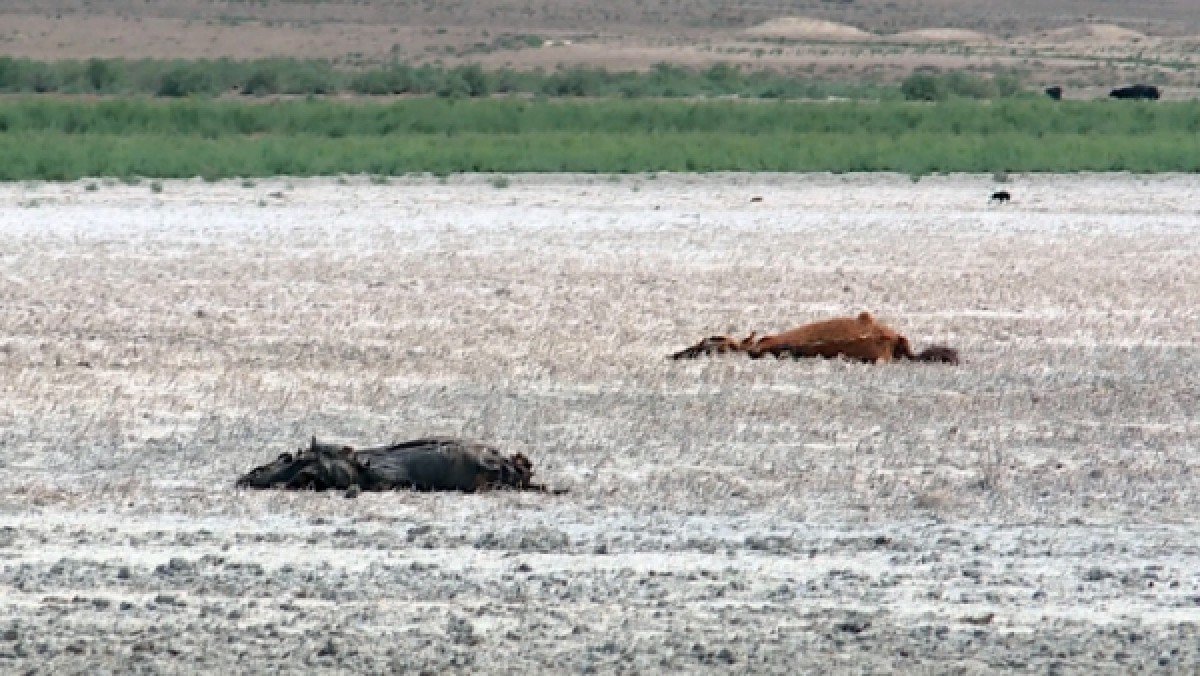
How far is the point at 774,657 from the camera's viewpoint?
7039 millimetres

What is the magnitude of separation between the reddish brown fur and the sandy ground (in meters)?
0.16

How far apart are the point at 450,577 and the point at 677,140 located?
3100cm

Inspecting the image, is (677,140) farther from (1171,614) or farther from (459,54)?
(459,54)

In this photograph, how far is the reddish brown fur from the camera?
13930 millimetres

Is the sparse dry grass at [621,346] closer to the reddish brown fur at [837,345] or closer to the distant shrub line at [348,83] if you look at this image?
the reddish brown fur at [837,345]

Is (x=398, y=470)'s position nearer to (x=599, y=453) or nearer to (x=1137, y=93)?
(x=599, y=453)

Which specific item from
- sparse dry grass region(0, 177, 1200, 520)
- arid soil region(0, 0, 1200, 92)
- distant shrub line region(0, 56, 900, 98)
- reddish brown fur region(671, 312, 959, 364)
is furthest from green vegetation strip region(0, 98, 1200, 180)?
arid soil region(0, 0, 1200, 92)

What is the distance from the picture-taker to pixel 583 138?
38500 millimetres

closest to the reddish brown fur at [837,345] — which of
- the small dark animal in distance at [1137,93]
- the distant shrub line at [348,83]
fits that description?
the distant shrub line at [348,83]

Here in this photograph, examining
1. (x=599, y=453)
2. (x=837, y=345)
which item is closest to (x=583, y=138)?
(x=837, y=345)

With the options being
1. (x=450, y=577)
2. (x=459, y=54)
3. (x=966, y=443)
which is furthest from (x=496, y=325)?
(x=459, y=54)

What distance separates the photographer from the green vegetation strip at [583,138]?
33125 millimetres

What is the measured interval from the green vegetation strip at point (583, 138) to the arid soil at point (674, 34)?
2518cm

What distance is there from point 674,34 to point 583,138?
51004 millimetres
